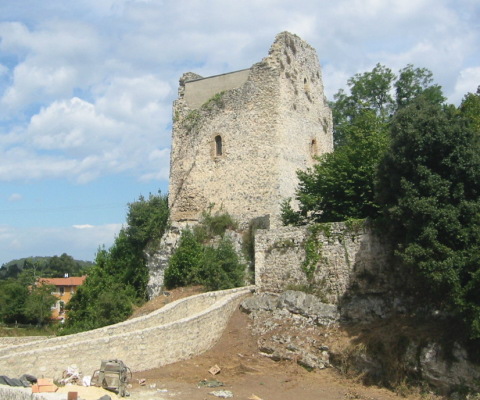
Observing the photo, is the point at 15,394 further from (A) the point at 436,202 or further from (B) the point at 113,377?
(A) the point at 436,202

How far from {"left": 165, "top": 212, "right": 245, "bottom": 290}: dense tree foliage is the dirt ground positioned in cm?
374

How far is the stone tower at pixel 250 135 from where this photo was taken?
22438mm

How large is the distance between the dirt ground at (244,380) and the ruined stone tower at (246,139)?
6955mm

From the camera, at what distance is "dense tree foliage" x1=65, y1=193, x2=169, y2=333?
22312mm

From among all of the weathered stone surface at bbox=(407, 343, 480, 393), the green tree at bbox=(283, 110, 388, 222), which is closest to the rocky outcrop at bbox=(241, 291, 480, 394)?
the weathered stone surface at bbox=(407, 343, 480, 393)

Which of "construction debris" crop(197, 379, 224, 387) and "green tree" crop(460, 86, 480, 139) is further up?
"green tree" crop(460, 86, 480, 139)

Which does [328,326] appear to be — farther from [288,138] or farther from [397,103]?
[397,103]

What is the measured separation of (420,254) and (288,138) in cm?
1126

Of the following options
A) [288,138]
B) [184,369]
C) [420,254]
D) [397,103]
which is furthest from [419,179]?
[397,103]

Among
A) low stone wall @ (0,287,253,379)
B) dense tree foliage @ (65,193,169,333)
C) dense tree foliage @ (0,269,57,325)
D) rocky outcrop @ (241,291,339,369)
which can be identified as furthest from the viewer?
dense tree foliage @ (0,269,57,325)

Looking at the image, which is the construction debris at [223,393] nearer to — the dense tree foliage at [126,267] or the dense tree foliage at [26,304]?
the dense tree foliage at [126,267]

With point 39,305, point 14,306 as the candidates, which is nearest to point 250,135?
point 39,305

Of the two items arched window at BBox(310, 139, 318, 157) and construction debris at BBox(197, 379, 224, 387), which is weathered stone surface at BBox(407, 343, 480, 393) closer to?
construction debris at BBox(197, 379, 224, 387)

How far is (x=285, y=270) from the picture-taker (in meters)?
17.7
